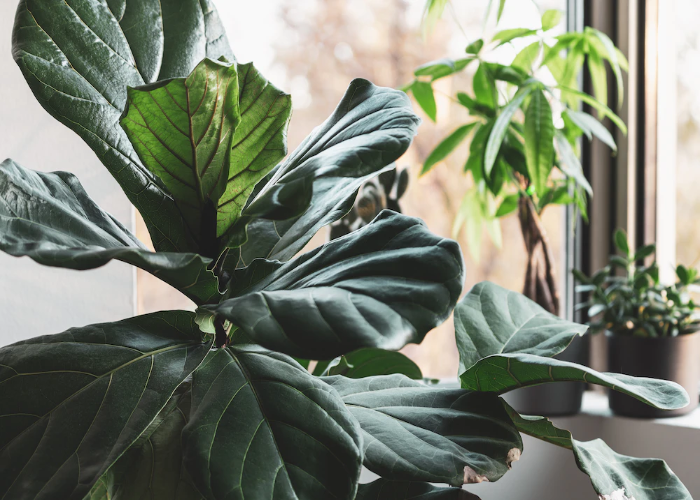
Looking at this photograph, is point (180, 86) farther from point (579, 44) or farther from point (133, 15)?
point (579, 44)

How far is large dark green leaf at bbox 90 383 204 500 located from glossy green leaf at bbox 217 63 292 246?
0.46 ft

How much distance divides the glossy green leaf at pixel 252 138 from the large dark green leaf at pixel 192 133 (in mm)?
15

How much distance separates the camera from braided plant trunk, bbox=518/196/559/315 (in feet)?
3.82

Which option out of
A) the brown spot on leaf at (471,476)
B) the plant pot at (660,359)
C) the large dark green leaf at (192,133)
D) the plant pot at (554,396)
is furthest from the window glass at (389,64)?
the brown spot on leaf at (471,476)

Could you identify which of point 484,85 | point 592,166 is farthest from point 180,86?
point 592,166

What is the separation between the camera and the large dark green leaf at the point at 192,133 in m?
0.34

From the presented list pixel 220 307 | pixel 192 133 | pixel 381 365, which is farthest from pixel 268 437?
pixel 381 365

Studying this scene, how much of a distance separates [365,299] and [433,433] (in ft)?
0.48

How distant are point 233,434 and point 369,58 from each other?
3.96 feet

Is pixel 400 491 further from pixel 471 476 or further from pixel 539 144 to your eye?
pixel 539 144

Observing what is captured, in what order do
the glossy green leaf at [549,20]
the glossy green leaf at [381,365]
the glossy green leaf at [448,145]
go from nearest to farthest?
the glossy green leaf at [381,365] → the glossy green leaf at [549,20] → the glossy green leaf at [448,145]

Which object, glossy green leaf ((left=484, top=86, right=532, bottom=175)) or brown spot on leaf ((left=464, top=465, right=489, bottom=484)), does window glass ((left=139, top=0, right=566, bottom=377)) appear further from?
brown spot on leaf ((left=464, top=465, right=489, bottom=484))

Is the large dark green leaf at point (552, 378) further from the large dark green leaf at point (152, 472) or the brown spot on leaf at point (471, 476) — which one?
the large dark green leaf at point (152, 472)

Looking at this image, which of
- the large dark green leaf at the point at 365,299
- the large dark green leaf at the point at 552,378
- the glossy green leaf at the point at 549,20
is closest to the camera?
the large dark green leaf at the point at 365,299
